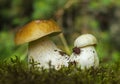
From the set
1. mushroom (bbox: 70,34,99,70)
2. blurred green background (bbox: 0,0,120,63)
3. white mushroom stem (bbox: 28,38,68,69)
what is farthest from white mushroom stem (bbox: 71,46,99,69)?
blurred green background (bbox: 0,0,120,63)

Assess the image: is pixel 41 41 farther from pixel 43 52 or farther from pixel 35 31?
pixel 35 31

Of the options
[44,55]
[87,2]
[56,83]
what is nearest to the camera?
[56,83]

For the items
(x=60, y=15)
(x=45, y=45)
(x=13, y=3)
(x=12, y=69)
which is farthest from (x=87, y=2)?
(x=12, y=69)

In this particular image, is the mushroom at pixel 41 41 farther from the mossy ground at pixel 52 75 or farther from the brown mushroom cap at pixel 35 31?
the mossy ground at pixel 52 75

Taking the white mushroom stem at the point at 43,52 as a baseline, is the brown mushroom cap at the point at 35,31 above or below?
above

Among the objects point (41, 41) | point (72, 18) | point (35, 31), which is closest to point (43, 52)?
point (41, 41)

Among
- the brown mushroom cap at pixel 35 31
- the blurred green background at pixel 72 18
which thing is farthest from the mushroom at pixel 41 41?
the blurred green background at pixel 72 18

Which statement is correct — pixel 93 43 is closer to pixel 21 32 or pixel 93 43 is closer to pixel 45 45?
pixel 45 45
